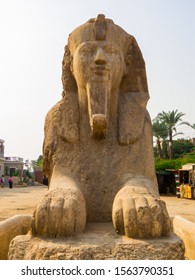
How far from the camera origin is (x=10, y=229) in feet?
9.36

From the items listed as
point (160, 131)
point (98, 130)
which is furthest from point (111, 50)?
point (160, 131)

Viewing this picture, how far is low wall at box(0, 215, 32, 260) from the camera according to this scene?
2650mm

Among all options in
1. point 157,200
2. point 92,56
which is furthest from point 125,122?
point 157,200

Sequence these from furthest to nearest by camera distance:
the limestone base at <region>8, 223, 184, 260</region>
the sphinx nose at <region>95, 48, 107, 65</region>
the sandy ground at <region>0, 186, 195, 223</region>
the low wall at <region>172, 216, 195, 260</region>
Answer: the sandy ground at <region>0, 186, 195, 223</region> → the low wall at <region>172, 216, 195, 260</region> → the sphinx nose at <region>95, 48, 107, 65</region> → the limestone base at <region>8, 223, 184, 260</region>

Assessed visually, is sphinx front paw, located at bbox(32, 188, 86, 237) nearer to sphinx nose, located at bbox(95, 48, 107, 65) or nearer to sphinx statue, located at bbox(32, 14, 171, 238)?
sphinx statue, located at bbox(32, 14, 171, 238)

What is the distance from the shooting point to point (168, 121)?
99.6ft

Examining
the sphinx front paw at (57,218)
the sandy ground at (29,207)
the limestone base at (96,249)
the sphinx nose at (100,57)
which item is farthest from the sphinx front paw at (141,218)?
the sandy ground at (29,207)

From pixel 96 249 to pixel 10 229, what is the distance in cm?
136

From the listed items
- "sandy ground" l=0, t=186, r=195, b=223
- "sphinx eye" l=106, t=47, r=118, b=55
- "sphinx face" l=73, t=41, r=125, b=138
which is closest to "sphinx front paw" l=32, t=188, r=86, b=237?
"sphinx face" l=73, t=41, r=125, b=138

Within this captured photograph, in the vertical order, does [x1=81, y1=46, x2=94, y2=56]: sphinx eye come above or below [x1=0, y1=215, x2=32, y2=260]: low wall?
above

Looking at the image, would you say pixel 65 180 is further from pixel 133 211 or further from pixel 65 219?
pixel 133 211

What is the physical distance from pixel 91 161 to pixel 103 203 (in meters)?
0.34

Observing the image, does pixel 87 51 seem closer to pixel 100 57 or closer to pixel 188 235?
pixel 100 57

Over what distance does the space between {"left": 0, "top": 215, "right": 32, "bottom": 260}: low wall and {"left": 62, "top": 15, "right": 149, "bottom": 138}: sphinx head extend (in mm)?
1124
